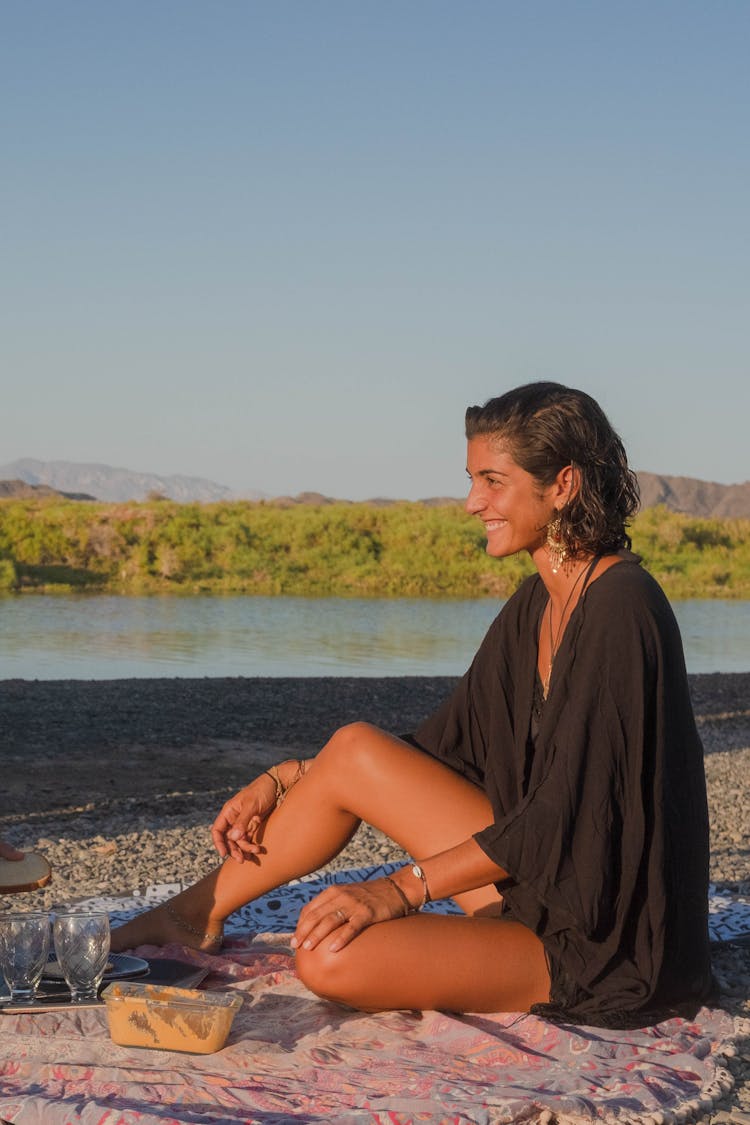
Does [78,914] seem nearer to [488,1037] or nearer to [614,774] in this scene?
[488,1037]

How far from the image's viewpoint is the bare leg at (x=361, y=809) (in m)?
2.62

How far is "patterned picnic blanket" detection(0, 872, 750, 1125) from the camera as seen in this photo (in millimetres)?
2076

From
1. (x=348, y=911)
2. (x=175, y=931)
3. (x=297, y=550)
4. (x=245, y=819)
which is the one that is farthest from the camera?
(x=297, y=550)

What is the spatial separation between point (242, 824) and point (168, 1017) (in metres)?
0.49

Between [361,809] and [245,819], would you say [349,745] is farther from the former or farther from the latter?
[245,819]

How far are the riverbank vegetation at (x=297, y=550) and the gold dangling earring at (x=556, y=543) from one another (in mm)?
24965

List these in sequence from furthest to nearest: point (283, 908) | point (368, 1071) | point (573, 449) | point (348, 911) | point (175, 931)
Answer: point (283, 908)
point (175, 931)
point (573, 449)
point (348, 911)
point (368, 1071)

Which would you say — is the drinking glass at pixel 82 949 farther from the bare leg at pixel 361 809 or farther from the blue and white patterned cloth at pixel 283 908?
the blue and white patterned cloth at pixel 283 908

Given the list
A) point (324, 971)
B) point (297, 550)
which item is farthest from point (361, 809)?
point (297, 550)

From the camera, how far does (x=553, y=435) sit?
97.8 inches

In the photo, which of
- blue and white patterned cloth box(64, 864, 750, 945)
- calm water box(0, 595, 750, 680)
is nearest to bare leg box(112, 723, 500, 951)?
blue and white patterned cloth box(64, 864, 750, 945)

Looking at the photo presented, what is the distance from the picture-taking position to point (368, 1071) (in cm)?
226

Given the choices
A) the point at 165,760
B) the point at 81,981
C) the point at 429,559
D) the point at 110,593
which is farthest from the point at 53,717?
the point at 429,559

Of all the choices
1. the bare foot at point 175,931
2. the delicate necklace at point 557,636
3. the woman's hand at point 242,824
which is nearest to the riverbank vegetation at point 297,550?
the bare foot at point 175,931
